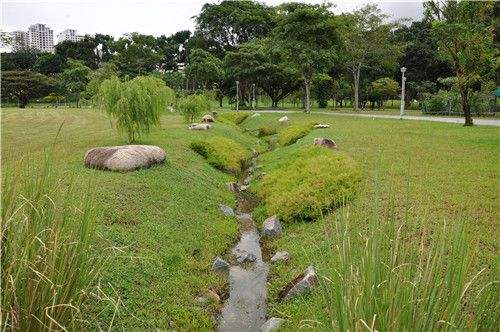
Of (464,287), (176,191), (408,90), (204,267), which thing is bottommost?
(204,267)

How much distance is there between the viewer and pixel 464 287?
83.0 inches

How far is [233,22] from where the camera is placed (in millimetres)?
50469

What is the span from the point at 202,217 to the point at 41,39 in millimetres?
59958

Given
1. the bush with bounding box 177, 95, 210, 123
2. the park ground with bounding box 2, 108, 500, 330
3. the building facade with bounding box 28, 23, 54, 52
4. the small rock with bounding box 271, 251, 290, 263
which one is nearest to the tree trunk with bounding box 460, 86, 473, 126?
the park ground with bounding box 2, 108, 500, 330

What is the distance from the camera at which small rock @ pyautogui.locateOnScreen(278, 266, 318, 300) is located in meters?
5.41

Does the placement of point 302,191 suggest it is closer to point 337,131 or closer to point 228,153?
point 228,153

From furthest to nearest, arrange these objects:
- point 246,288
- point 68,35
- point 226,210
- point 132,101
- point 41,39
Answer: point 68,35
point 41,39
point 132,101
point 226,210
point 246,288

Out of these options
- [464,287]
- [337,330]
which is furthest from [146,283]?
[464,287]

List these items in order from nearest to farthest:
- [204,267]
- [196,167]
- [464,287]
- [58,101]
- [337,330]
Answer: [464,287] < [337,330] < [204,267] < [196,167] < [58,101]

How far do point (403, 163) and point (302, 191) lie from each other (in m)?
3.00

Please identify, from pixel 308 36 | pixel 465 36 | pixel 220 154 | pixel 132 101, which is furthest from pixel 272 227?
pixel 308 36

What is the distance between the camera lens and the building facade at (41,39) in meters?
54.3

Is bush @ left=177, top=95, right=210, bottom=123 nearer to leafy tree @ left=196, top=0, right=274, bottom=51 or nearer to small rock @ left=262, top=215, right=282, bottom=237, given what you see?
small rock @ left=262, top=215, right=282, bottom=237

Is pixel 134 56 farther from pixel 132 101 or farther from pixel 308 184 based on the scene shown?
pixel 308 184
